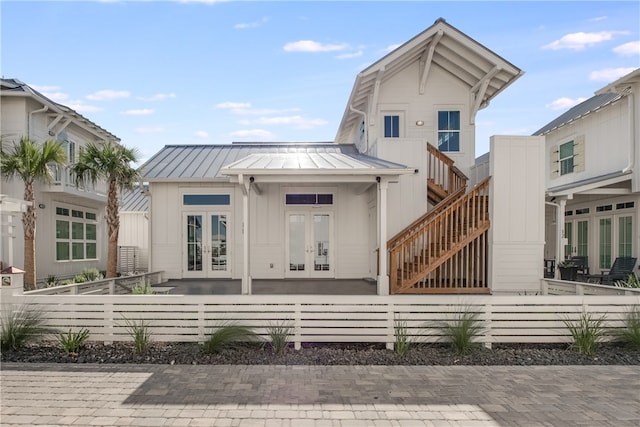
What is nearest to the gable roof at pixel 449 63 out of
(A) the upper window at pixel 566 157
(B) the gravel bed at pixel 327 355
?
(A) the upper window at pixel 566 157

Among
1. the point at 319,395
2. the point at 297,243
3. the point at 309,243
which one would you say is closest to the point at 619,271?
the point at 309,243

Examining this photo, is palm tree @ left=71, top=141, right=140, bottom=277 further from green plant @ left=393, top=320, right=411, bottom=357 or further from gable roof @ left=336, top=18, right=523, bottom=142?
green plant @ left=393, top=320, right=411, bottom=357

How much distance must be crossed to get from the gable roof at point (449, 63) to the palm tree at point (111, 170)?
21.7 feet

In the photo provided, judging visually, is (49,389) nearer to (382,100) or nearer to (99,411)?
(99,411)

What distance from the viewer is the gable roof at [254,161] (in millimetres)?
7797

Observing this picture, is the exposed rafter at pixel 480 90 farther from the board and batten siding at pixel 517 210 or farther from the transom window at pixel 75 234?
the transom window at pixel 75 234

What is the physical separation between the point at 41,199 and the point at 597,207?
Result: 59.8 ft

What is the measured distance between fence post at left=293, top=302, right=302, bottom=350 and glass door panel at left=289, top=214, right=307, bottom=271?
6.08 m

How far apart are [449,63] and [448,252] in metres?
6.08

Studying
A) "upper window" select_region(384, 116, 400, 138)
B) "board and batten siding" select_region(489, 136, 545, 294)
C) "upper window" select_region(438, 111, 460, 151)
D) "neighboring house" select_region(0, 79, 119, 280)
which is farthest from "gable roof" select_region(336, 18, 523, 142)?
"neighboring house" select_region(0, 79, 119, 280)

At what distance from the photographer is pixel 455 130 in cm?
1132

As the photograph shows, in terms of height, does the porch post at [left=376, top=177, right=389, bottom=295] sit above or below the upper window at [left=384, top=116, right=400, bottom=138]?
below

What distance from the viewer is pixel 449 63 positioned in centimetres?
1113

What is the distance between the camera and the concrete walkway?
12.0ft
